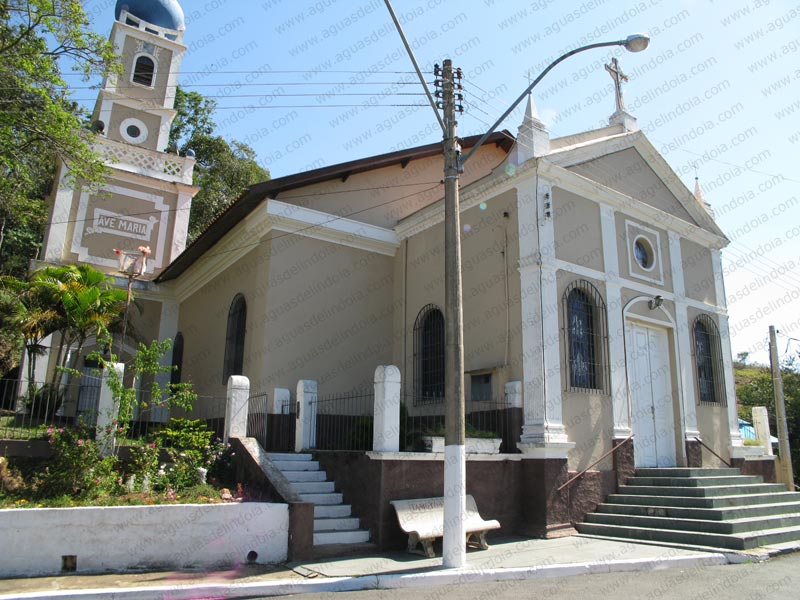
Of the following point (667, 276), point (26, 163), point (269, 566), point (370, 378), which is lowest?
point (269, 566)

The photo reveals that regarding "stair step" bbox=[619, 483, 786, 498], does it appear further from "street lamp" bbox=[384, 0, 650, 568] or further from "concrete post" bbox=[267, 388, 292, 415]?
"concrete post" bbox=[267, 388, 292, 415]

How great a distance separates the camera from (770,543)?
359 inches

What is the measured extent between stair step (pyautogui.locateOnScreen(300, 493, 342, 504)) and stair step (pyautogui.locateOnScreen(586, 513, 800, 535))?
14.0 feet

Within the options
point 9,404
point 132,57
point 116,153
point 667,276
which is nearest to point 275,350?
point 9,404

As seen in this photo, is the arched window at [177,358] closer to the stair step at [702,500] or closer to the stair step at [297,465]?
the stair step at [297,465]

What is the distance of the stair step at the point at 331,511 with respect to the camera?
30.6 feet

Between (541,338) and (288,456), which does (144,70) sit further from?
(541,338)

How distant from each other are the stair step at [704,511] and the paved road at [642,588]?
1684mm

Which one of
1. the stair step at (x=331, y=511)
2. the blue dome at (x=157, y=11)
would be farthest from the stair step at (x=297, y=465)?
the blue dome at (x=157, y=11)

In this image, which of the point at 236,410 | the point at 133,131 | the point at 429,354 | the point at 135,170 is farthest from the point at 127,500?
the point at 133,131

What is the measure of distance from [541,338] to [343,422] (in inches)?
172

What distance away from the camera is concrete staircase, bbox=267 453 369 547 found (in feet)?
29.0

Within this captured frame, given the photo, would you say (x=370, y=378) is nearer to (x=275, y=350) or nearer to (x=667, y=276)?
(x=275, y=350)

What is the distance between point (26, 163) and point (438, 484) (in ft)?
36.0
